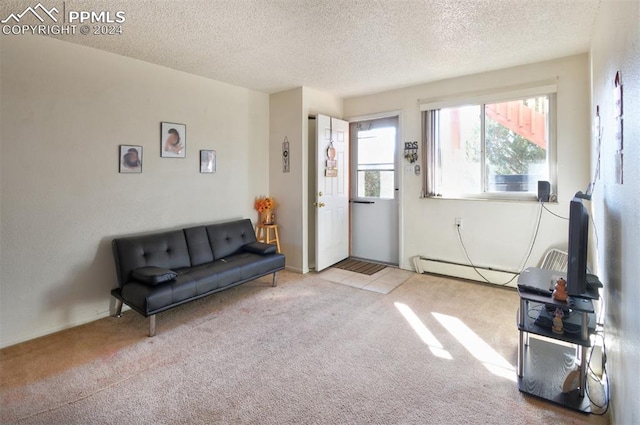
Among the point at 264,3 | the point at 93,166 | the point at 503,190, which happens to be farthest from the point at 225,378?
the point at 503,190

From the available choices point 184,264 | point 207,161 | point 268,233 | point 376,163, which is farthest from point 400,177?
point 184,264

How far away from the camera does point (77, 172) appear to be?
2.95m

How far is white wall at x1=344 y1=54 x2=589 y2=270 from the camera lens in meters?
3.39

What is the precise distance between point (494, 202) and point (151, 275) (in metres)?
3.76

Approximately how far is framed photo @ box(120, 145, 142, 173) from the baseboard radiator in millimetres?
3600

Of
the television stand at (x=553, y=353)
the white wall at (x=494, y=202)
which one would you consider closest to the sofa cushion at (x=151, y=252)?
the white wall at (x=494, y=202)

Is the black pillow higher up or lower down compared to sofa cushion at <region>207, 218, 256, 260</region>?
lower down

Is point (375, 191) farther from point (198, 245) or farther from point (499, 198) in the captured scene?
point (198, 245)

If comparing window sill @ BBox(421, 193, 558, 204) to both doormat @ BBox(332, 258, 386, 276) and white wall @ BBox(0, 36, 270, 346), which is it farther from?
white wall @ BBox(0, 36, 270, 346)

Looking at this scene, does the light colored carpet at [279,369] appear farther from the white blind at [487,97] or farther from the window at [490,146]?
the white blind at [487,97]

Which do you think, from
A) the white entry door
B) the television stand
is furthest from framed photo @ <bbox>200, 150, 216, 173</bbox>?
the television stand

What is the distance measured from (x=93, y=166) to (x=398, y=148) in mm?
3693

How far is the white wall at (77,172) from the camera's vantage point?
8.59 ft

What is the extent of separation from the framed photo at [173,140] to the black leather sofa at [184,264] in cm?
88
